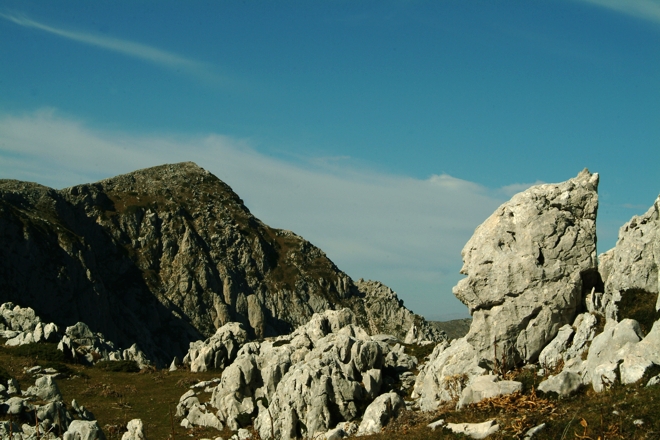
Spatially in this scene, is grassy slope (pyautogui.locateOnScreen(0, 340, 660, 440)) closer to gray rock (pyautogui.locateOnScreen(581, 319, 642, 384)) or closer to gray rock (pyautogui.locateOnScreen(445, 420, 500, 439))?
gray rock (pyautogui.locateOnScreen(445, 420, 500, 439))

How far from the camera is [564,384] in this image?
948 inches

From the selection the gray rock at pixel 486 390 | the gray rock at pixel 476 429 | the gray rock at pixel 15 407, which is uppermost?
the gray rock at pixel 486 390

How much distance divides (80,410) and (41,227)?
99.1m

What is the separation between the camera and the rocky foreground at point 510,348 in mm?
24781

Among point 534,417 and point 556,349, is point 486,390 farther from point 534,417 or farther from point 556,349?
point 556,349

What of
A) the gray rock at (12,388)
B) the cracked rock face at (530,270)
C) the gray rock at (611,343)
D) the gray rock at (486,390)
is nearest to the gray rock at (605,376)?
the gray rock at (611,343)

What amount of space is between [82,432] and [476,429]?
1556 cm

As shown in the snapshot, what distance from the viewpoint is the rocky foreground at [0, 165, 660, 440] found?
976 inches

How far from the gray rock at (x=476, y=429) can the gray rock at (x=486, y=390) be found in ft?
8.25

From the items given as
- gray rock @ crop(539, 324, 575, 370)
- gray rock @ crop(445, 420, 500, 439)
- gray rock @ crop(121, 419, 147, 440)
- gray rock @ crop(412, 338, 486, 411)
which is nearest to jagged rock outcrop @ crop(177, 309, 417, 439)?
gray rock @ crop(412, 338, 486, 411)

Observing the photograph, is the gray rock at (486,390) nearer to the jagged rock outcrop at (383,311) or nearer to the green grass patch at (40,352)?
the green grass patch at (40,352)

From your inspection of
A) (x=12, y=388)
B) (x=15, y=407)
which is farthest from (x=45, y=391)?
(x=15, y=407)

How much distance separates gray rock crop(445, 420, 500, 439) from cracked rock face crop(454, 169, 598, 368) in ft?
29.2

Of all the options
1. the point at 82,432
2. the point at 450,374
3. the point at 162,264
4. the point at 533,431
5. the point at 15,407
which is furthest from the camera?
the point at 162,264
